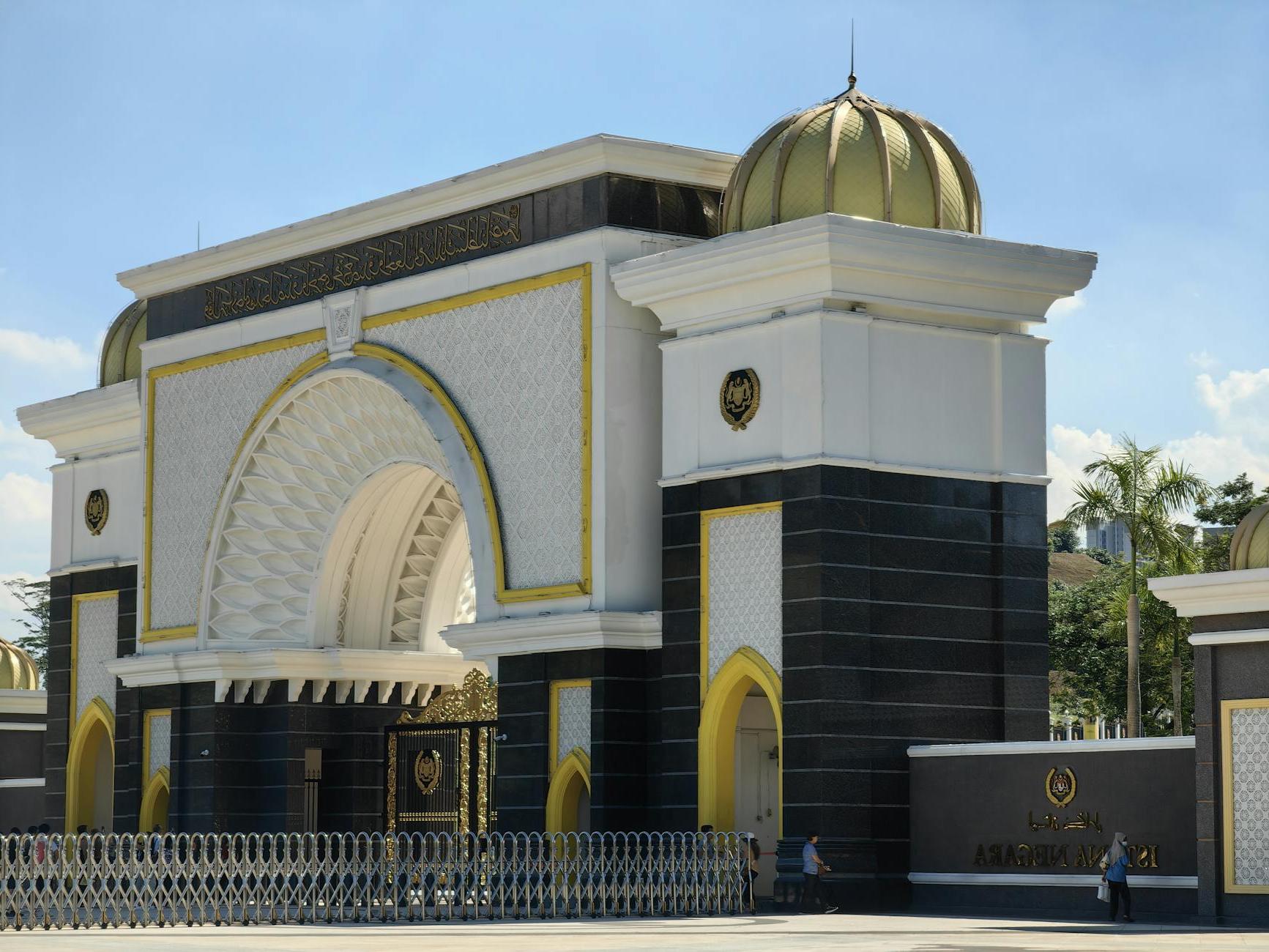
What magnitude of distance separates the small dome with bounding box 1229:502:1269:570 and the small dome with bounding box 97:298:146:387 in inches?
746

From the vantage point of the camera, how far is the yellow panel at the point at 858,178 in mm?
21984

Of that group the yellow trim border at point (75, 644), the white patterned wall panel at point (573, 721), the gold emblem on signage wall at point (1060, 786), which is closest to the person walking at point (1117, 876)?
the gold emblem on signage wall at point (1060, 786)

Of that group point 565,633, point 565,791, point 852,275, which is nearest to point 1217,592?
point 852,275

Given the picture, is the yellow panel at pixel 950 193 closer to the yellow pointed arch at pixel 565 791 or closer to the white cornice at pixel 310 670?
the yellow pointed arch at pixel 565 791

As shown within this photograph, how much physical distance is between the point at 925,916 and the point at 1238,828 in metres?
3.20

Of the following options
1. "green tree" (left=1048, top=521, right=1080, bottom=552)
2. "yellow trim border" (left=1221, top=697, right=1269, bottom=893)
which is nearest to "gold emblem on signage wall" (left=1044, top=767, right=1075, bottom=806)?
"yellow trim border" (left=1221, top=697, right=1269, bottom=893)

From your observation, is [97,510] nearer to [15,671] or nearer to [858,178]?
[15,671]

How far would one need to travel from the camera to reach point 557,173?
78.7ft

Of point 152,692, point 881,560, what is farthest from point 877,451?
point 152,692

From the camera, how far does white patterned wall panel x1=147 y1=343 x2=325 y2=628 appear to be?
29047 millimetres

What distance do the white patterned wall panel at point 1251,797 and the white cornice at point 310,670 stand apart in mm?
13130

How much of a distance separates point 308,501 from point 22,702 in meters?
10.4

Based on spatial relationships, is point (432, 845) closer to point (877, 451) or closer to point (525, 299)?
point (525, 299)

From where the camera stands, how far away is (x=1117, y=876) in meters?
18.9
